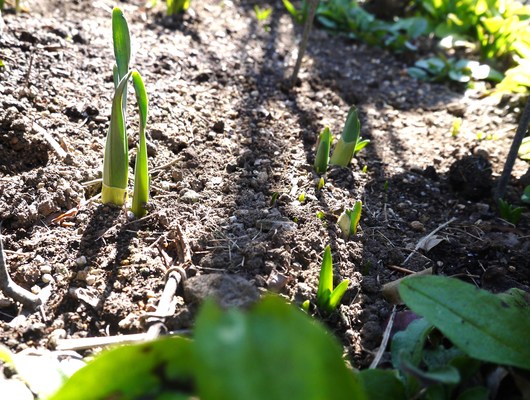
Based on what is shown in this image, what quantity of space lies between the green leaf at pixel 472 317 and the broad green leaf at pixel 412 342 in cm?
9

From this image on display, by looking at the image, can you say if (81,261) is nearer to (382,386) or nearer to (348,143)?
(382,386)

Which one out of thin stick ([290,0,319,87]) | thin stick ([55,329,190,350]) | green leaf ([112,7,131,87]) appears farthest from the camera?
thin stick ([290,0,319,87])

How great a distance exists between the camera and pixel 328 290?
1478mm

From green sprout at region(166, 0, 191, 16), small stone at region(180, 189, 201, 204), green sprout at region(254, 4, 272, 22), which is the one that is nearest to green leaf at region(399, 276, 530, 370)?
small stone at region(180, 189, 201, 204)

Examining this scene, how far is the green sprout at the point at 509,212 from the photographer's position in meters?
2.03

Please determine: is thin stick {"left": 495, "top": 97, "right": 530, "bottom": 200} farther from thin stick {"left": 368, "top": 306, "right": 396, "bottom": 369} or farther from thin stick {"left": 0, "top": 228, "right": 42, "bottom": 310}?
thin stick {"left": 0, "top": 228, "right": 42, "bottom": 310}

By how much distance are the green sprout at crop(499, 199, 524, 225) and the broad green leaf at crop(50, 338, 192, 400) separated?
152 cm

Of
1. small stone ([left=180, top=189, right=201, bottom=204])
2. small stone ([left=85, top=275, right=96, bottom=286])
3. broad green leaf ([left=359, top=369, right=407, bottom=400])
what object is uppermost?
broad green leaf ([left=359, top=369, right=407, bottom=400])

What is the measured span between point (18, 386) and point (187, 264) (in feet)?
1.68

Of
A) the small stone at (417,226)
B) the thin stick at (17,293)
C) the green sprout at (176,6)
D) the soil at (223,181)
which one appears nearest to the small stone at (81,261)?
the soil at (223,181)

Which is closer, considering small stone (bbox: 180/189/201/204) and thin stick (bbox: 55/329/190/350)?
thin stick (bbox: 55/329/190/350)

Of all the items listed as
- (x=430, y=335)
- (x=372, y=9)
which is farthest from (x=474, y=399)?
(x=372, y=9)

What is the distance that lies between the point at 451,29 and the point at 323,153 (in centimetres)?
187

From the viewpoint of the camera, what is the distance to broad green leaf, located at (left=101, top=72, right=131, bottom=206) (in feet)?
4.95
